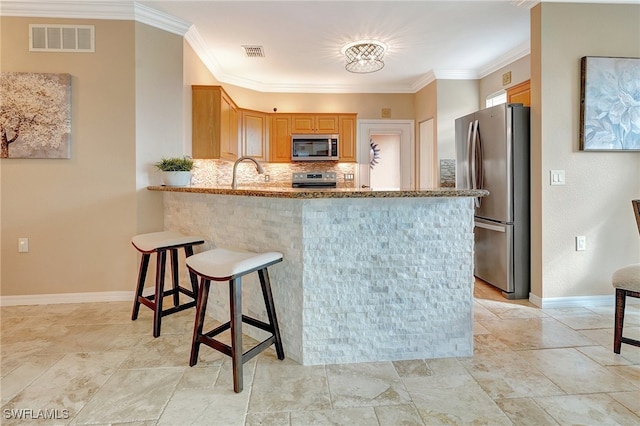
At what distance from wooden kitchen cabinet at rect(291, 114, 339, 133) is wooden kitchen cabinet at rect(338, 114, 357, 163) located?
114 mm

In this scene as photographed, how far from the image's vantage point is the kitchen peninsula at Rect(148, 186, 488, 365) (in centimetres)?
191

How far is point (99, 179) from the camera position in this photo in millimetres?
2973

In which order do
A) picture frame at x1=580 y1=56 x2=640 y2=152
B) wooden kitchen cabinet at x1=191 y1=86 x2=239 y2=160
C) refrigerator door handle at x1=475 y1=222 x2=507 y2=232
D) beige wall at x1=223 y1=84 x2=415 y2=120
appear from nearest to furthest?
picture frame at x1=580 y1=56 x2=640 y2=152 → refrigerator door handle at x1=475 y1=222 x2=507 y2=232 → wooden kitchen cabinet at x1=191 y1=86 x2=239 y2=160 → beige wall at x1=223 y1=84 x2=415 y2=120

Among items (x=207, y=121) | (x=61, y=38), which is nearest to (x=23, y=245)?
(x=61, y=38)

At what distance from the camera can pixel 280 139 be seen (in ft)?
17.3

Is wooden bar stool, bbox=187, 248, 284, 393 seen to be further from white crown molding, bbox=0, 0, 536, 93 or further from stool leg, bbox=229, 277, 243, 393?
white crown molding, bbox=0, 0, 536, 93

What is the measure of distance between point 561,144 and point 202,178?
3.82 metres

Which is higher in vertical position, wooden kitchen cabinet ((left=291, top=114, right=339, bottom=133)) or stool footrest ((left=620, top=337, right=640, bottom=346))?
wooden kitchen cabinet ((left=291, top=114, right=339, bottom=133))

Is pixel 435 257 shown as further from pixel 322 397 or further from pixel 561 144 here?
pixel 561 144

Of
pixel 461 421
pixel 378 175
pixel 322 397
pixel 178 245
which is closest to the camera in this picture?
pixel 461 421

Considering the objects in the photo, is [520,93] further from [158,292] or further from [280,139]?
[158,292]

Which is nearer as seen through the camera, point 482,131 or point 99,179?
point 99,179

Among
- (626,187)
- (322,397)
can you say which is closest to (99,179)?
(322,397)

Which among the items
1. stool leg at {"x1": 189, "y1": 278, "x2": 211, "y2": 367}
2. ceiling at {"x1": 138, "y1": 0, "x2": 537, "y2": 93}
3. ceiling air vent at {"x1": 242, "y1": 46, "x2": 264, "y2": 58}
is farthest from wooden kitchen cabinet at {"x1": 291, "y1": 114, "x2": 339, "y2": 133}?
stool leg at {"x1": 189, "y1": 278, "x2": 211, "y2": 367}
